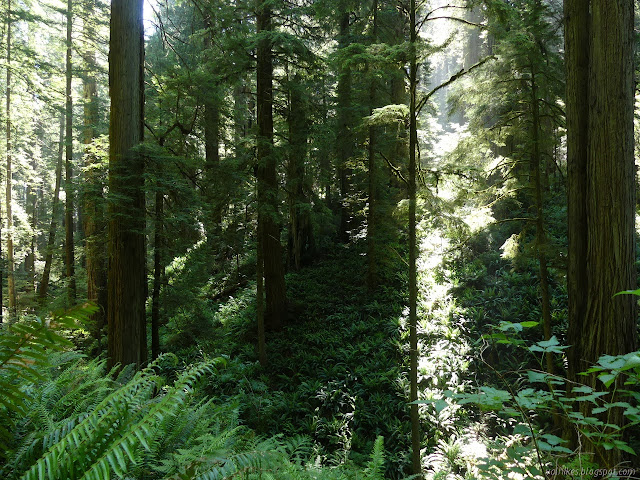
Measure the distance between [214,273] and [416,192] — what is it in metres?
13.2

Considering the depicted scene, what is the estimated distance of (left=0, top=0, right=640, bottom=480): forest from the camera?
79.4 inches

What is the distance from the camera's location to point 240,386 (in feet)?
29.5

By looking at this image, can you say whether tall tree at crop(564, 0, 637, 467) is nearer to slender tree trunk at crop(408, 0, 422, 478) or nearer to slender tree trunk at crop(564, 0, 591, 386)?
slender tree trunk at crop(564, 0, 591, 386)

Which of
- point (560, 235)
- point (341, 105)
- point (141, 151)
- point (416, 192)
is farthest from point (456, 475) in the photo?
point (341, 105)

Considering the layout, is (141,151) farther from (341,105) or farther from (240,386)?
(341,105)

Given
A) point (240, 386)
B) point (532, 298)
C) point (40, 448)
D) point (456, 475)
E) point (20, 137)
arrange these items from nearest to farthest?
point (40, 448) → point (456, 475) → point (240, 386) → point (532, 298) → point (20, 137)

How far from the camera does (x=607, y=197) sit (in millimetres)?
4234

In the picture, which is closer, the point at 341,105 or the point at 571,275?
the point at 571,275

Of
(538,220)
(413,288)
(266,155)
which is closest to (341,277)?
(266,155)

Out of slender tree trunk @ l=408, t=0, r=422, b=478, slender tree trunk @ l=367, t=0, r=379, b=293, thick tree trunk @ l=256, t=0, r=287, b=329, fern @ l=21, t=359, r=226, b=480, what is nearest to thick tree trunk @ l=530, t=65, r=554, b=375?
slender tree trunk @ l=408, t=0, r=422, b=478

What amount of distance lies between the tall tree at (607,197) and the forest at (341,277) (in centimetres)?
2

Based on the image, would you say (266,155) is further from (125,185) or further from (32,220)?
(32,220)

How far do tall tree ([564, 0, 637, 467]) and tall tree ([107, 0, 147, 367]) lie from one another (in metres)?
5.88

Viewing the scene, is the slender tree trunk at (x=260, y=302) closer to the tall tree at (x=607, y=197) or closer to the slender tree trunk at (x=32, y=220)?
the tall tree at (x=607, y=197)
